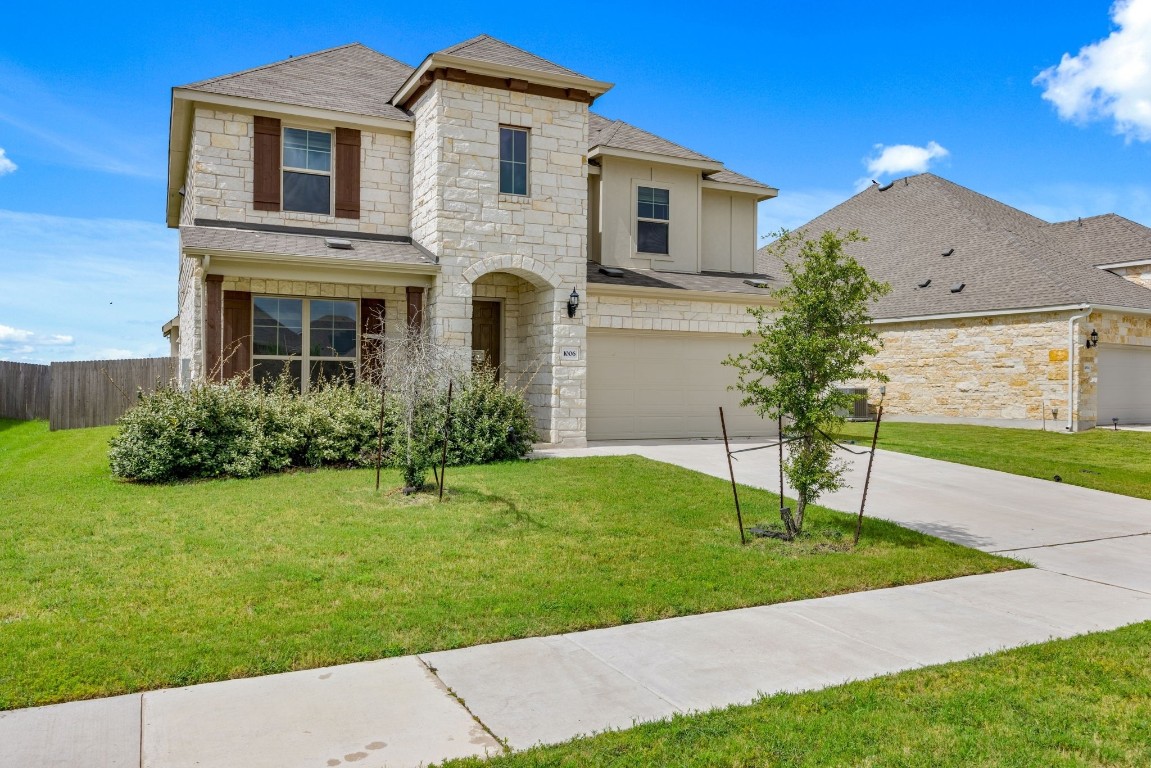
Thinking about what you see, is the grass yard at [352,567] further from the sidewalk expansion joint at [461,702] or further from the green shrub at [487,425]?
the green shrub at [487,425]

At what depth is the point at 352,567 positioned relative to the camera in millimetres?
6473

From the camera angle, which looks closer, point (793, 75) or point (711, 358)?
point (711, 358)

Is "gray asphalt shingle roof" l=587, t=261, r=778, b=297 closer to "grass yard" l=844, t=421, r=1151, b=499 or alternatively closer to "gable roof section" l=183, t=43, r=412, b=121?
"grass yard" l=844, t=421, r=1151, b=499

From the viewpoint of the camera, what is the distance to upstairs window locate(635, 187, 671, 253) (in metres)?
17.0

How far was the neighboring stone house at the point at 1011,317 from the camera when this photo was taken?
2028 centimetres

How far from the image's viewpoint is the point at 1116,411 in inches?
851

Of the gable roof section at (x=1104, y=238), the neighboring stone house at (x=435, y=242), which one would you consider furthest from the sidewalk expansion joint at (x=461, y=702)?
the gable roof section at (x=1104, y=238)

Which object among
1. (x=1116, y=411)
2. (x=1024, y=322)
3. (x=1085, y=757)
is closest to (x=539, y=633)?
(x=1085, y=757)

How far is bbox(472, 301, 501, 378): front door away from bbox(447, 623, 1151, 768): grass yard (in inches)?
476

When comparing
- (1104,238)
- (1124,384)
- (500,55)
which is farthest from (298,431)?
(1104,238)

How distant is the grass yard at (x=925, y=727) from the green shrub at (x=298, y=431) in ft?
20.5

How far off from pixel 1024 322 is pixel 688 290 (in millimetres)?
10805

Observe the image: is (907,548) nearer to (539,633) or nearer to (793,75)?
(539,633)

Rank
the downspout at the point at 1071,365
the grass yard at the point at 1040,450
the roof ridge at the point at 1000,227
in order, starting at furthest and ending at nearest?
the roof ridge at the point at 1000,227
the downspout at the point at 1071,365
the grass yard at the point at 1040,450
